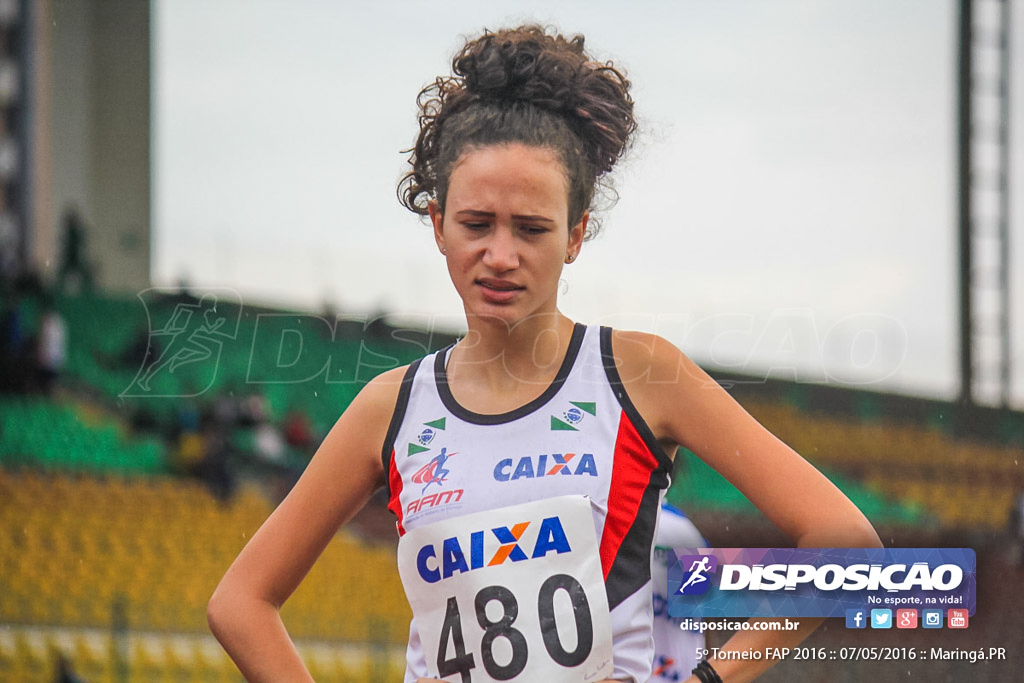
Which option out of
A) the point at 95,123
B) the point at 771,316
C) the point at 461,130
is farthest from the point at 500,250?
the point at 95,123

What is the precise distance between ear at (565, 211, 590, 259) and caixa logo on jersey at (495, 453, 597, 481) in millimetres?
284

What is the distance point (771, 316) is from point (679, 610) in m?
0.79

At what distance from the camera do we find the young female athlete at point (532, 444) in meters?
1.37

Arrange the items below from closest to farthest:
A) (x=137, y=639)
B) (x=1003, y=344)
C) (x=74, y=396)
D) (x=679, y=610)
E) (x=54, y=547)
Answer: (x=679, y=610), (x=1003, y=344), (x=137, y=639), (x=54, y=547), (x=74, y=396)

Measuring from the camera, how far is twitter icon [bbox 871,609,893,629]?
2.07m

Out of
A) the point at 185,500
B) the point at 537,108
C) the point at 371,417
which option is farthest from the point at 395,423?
the point at 185,500

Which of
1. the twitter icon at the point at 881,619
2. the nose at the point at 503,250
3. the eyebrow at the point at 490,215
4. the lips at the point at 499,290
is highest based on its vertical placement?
the eyebrow at the point at 490,215

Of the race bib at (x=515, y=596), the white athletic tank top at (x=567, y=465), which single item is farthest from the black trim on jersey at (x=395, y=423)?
the race bib at (x=515, y=596)

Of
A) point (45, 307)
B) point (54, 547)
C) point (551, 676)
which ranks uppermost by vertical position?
point (45, 307)

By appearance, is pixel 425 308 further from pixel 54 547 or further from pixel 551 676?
pixel 54 547

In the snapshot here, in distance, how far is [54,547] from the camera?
5148 mm

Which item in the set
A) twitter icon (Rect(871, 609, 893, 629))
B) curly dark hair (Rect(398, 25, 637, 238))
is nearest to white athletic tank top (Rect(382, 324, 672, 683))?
curly dark hair (Rect(398, 25, 637, 238))

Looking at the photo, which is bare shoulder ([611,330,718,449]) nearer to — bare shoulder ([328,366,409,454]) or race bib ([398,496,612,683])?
race bib ([398,496,612,683])

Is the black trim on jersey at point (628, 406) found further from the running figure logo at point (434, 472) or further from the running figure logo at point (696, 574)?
the running figure logo at point (696, 574)
